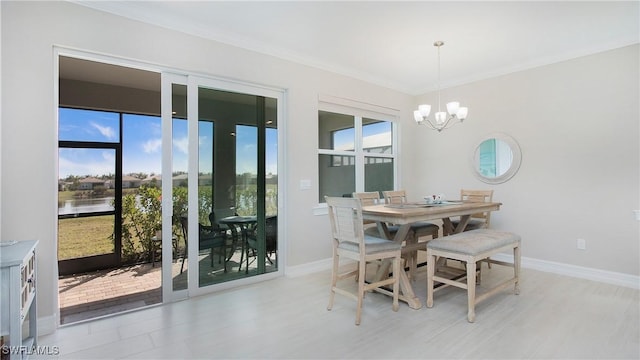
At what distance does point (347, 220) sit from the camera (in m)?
2.68

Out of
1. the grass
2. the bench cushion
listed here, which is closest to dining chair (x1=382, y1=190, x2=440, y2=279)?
the bench cushion

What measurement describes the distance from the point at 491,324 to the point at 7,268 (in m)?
3.19

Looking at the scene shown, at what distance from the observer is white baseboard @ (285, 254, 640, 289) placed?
3430 millimetres

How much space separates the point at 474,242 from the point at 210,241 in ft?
8.32

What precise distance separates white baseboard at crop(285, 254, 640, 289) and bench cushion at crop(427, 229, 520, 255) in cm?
126

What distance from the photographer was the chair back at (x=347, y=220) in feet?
8.40

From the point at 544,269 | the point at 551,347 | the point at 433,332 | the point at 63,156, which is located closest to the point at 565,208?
the point at 544,269

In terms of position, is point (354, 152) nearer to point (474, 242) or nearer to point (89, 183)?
point (474, 242)

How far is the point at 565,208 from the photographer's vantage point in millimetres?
3867

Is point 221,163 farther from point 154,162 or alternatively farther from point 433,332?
point 433,332

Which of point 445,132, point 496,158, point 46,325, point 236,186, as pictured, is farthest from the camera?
point 445,132

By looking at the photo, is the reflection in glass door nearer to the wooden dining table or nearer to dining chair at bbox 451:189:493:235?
the wooden dining table

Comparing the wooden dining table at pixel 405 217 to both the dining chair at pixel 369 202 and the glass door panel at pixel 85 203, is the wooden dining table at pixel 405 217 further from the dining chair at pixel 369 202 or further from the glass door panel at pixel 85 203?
the glass door panel at pixel 85 203

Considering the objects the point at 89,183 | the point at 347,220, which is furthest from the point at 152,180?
the point at 347,220
